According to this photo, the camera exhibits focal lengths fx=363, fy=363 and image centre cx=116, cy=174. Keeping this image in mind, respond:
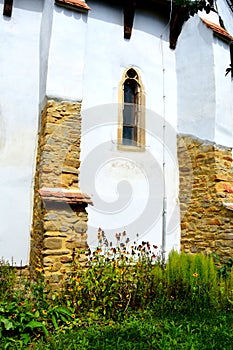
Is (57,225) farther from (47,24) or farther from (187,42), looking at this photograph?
(187,42)

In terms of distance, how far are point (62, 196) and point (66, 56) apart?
2755 millimetres

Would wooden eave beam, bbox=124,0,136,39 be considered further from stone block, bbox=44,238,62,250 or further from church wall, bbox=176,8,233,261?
stone block, bbox=44,238,62,250

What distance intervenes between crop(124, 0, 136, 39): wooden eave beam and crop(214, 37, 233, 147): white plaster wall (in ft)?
6.50

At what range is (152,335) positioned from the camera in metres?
4.09

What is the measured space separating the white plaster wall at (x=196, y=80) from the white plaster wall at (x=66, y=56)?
2.86 meters

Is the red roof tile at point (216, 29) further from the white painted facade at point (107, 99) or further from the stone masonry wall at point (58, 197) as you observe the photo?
the stone masonry wall at point (58, 197)

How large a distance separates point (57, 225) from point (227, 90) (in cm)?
514

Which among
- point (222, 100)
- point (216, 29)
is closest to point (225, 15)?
point (216, 29)

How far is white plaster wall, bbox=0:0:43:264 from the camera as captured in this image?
6914 millimetres

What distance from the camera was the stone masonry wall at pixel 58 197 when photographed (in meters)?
5.69

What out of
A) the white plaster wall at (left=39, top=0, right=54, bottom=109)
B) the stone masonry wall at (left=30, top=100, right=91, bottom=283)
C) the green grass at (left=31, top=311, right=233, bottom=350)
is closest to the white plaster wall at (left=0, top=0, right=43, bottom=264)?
the white plaster wall at (left=39, top=0, right=54, bottom=109)

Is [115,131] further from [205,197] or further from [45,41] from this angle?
[205,197]

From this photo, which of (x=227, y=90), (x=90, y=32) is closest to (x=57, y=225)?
(x=90, y=32)

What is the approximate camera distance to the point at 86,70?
25.6 ft
